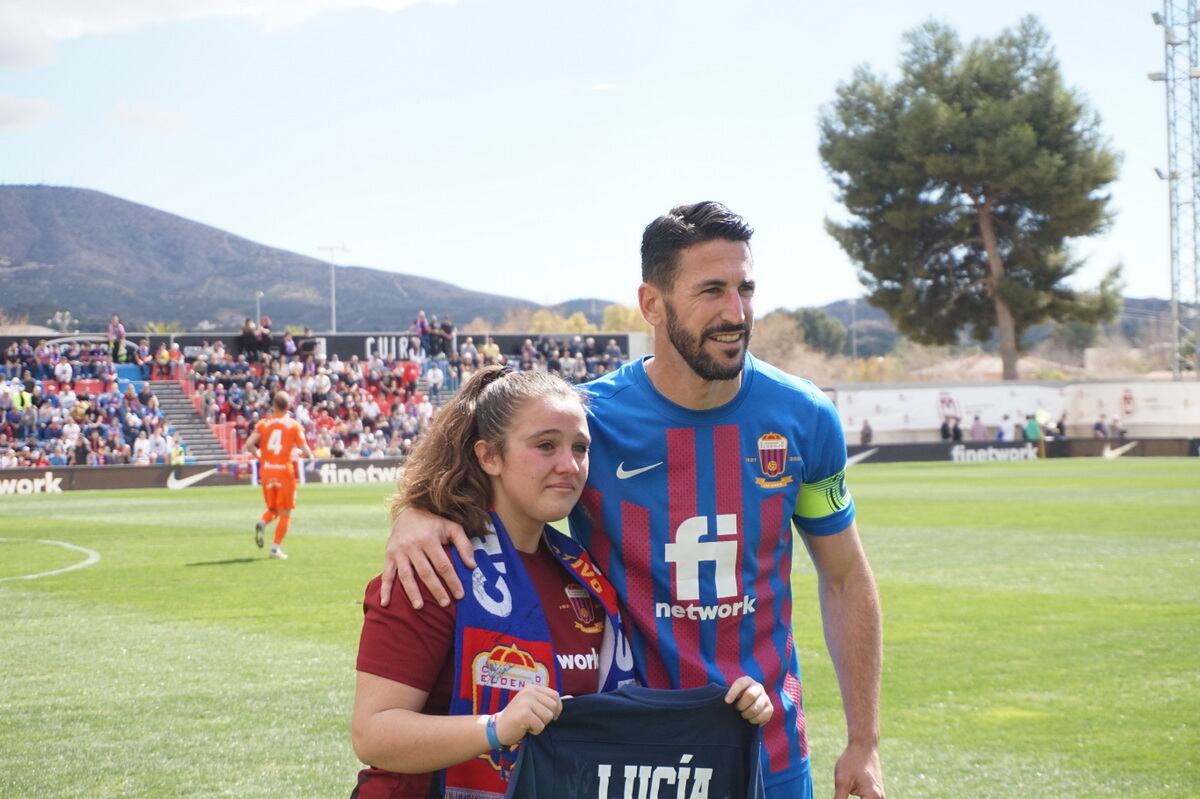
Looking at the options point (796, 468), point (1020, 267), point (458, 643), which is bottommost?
point (458, 643)

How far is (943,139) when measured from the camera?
207 ft

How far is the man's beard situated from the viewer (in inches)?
123

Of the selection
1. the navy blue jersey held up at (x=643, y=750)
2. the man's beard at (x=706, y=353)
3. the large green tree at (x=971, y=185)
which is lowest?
the navy blue jersey held up at (x=643, y=750)

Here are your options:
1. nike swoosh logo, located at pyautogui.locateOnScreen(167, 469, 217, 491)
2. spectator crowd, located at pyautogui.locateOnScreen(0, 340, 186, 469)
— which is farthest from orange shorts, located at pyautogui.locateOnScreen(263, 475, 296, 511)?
spectator crowd, located at pyautogui.locateOnScreen(0, 340, 186, 469)

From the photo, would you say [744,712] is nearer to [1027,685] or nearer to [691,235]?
[691,235]

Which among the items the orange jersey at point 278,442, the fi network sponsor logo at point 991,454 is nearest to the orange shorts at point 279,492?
the orange jersey at point 278,442

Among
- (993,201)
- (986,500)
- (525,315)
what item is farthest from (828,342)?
(986,500)

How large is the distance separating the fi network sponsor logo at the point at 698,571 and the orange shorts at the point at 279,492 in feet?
44.8

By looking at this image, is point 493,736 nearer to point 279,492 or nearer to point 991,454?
point 279,492

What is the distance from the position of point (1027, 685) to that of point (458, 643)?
6233 millimetres

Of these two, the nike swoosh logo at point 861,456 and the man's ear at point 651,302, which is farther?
the nike swoosh logo at point 861,456

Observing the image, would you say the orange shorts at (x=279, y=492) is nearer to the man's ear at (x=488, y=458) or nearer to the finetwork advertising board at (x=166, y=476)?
the man's ear at (x=488, y=458)

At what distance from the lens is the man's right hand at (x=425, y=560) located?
8.62ft

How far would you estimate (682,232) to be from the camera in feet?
10.5
